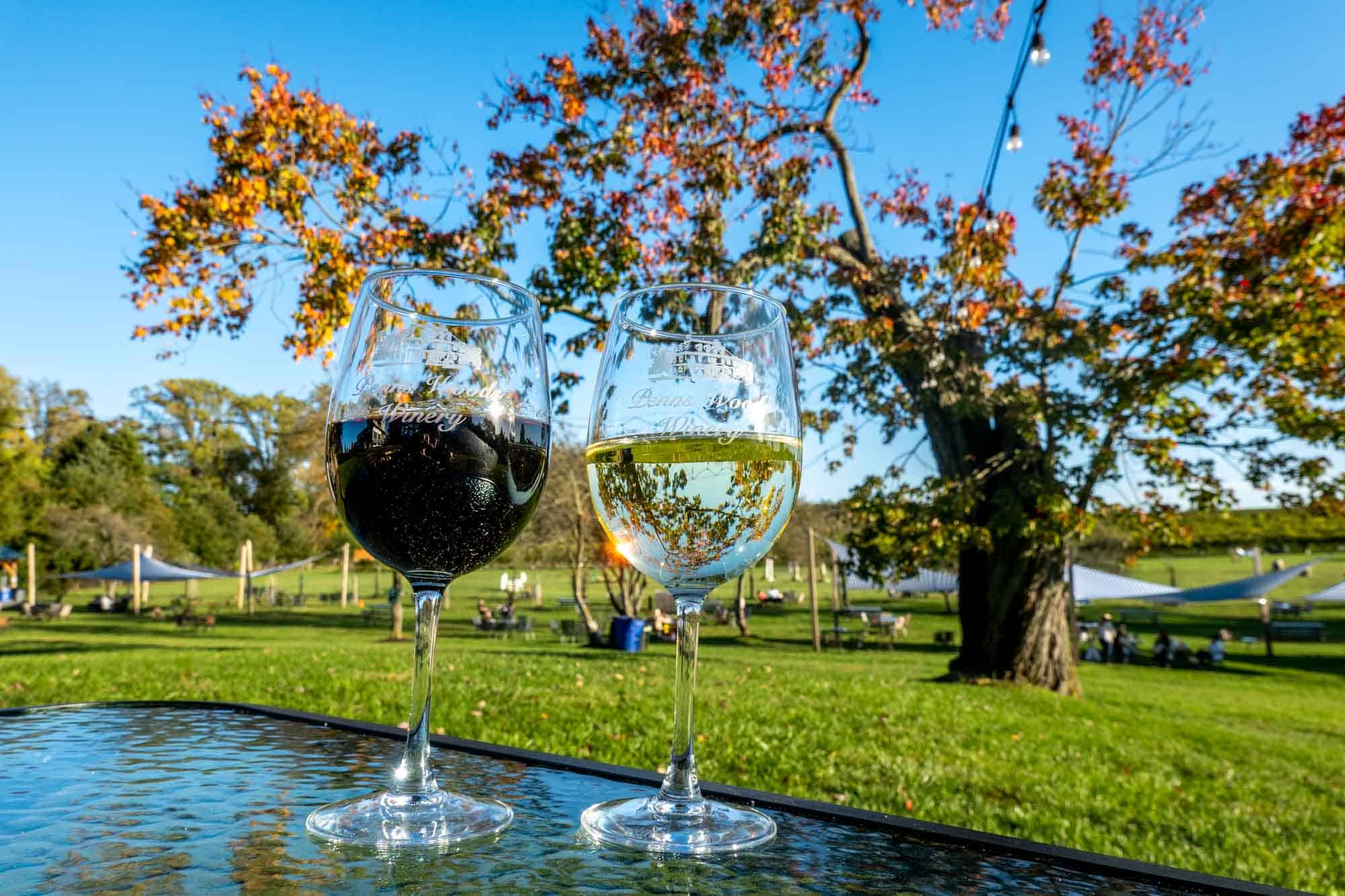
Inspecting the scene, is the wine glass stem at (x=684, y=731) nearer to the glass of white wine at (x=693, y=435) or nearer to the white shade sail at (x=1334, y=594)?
the glass of white wine at (x=693, y=435)

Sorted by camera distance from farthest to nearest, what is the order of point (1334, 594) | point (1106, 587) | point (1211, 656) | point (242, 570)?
point (242, 570)
point (1106, 587)
point (1334, 594)
point (1211, 656)

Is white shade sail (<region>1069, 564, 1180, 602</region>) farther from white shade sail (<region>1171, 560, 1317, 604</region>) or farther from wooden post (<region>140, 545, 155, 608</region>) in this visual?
wooden post (<region>140, 545, 155, 608</region>)

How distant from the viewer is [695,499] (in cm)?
101

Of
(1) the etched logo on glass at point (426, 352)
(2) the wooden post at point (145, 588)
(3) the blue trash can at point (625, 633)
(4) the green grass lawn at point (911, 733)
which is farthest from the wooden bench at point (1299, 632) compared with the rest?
(2) the wooden post at point (145, 588)

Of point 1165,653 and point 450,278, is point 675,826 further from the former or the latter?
point 1165,653

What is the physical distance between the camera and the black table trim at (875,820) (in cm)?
63

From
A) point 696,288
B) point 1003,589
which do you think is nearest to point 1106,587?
point 1003,589

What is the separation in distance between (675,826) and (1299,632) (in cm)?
4730

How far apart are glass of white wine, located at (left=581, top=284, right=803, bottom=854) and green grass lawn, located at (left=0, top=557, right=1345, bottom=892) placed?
480cm

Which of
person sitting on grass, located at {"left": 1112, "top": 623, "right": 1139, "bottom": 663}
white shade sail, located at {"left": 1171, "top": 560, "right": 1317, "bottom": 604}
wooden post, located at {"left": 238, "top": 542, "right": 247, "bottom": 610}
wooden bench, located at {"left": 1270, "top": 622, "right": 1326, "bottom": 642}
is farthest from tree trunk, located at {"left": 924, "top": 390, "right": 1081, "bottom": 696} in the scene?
wooden post, located at {"left": 238, "top": 542, "right": 247, "bottom": 610}

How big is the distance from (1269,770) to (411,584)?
1065cm

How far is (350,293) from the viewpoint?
10.9 m

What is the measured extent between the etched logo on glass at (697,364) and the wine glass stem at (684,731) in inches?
11.6

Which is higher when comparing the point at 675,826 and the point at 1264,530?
the point at 1264,530
